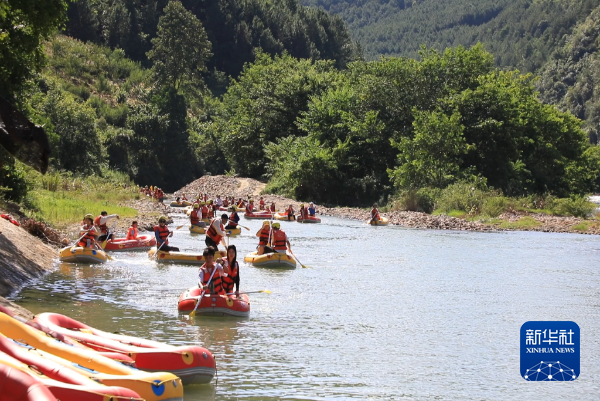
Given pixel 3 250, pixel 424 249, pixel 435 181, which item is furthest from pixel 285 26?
pixel 3 250

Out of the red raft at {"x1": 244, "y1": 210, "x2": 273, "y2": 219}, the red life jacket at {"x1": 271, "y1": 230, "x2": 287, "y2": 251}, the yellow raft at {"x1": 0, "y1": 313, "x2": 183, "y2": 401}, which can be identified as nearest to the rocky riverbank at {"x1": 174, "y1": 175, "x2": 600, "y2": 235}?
the red raft at {"x1": 244, "y1": 210, "x2": 273, "y2": 219}

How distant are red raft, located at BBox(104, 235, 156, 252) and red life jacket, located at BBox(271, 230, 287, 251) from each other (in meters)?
4.69

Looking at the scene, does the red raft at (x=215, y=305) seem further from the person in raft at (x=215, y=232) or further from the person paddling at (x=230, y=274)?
the person in raft at (x=215, y=232)

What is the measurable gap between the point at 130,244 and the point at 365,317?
36.8 ft

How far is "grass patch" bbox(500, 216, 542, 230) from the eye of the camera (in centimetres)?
4091

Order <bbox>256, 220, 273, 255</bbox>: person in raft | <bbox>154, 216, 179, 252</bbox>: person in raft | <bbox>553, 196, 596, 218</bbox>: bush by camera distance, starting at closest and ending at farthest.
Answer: <bbox>154, 216, 179, 252</bbox>: person in raft → <bbox>256, 220, 273, 255</bbox>: person in raft → <bbox>553, 196, 596, 218</bbox>: bush

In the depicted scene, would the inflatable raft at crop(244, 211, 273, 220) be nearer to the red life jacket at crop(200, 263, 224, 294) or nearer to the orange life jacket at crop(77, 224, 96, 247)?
the orange life jacket at crop(77, 224, 96, 247)

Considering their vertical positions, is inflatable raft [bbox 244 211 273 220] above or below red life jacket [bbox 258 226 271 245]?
above

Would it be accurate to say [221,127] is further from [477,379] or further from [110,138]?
[477,379]

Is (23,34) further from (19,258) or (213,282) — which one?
(213,282)

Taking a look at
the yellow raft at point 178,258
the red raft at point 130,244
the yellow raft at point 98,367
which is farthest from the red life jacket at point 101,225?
the yellow raft at point 98,367

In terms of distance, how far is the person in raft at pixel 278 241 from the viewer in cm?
2352

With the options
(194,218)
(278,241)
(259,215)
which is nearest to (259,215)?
(259,215)

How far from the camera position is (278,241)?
23.6 meters
